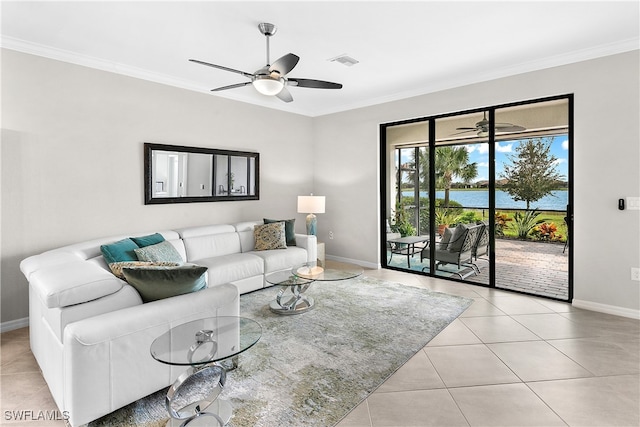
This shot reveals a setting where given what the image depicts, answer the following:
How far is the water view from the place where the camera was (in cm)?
397

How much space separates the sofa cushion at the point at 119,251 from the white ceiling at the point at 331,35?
2.00 meters

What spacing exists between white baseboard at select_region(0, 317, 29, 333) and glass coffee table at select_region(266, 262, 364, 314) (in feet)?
8.11

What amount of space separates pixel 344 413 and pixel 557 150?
381cm

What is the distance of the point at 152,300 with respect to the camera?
2223 mm

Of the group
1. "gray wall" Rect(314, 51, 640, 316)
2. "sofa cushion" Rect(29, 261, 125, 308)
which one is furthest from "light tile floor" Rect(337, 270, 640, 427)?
"sofa cushion" Rect(29, 261, 125, 308)

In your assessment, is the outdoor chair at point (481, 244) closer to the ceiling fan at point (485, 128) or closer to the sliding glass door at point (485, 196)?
the sliding glass door at point (485, 196)

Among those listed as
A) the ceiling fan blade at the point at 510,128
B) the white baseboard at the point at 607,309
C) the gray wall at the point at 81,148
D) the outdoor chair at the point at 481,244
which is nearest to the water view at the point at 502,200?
the outdoor chair at the point at 481,244

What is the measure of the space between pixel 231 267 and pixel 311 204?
6.17 feet

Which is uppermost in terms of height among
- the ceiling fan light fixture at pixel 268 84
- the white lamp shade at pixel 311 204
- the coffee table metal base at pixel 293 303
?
the ceiling fan light fixture at pixel 268 84

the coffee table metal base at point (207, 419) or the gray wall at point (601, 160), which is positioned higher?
the gray wall at point (601, 160)

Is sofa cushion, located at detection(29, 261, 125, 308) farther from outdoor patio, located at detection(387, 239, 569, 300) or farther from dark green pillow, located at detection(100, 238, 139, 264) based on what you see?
outdoor patio, located at detection(387, 239, 569, 300)

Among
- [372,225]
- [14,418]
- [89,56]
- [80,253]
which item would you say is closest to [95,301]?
[14,418]

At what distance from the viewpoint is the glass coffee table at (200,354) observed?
178 cm

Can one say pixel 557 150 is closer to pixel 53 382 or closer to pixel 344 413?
pixel 344 413
